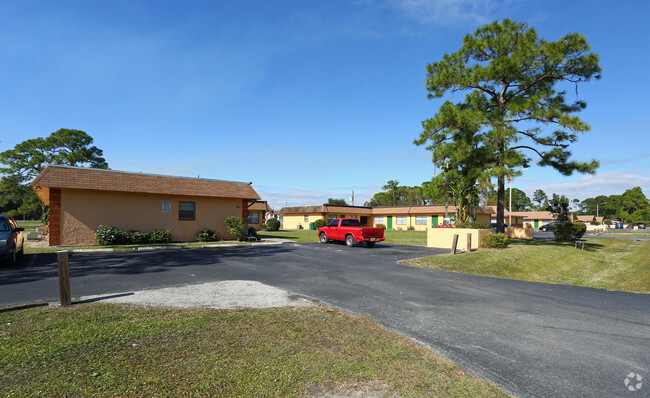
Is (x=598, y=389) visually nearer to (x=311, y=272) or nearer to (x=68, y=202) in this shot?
(x=311, y=272)

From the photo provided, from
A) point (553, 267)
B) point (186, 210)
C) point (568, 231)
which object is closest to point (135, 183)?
point (186, 210)

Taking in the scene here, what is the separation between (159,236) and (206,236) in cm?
296

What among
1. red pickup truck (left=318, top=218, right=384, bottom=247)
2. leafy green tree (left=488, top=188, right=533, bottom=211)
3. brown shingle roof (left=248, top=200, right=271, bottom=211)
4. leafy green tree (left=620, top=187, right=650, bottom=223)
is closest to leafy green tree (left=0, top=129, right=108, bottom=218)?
brown shingle roof (left=248, top=200, right=271, bottom=211)

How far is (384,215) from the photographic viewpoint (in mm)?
58969

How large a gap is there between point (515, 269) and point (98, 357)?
1395 centimetres

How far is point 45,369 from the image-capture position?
12.5ft

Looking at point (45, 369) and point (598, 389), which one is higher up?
point (45, 369)

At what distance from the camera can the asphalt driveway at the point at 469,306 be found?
14.3 ft

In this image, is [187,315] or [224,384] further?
[187,315]

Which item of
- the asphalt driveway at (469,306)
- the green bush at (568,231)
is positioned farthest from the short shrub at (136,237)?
the green bush at (568,231)

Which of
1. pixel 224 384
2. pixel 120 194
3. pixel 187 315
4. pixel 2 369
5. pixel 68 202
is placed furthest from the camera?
pixel 120 194

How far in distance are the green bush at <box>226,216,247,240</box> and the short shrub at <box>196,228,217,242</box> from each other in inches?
47.2

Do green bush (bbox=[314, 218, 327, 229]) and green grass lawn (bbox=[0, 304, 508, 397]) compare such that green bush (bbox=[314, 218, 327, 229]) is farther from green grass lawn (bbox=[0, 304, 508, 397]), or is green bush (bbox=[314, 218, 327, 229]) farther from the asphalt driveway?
green grass lawn (bbox=[0, 304, 508, 397])

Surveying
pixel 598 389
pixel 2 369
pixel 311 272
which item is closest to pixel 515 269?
pixel 311 272
